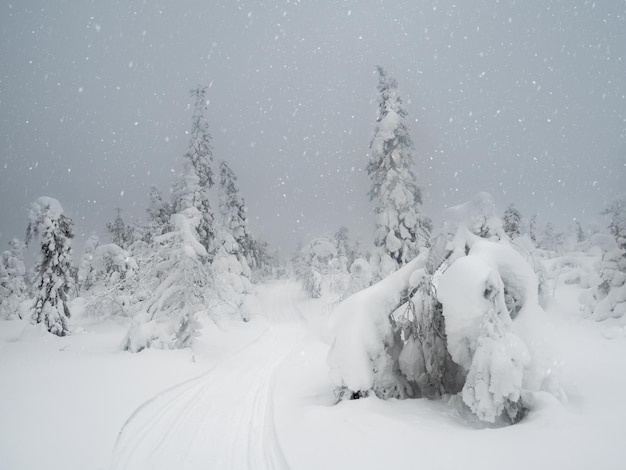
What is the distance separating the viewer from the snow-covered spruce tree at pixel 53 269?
21.8m

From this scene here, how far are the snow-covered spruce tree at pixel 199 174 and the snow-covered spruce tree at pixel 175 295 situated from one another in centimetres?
811

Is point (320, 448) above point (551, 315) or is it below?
below

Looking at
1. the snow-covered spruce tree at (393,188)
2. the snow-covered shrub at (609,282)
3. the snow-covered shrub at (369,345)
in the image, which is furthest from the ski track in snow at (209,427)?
the snow-covered shrub at (609,282)

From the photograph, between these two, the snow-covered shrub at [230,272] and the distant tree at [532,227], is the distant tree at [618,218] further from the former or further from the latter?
the distant tree at [532,227]

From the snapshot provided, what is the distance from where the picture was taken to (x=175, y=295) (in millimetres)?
16516

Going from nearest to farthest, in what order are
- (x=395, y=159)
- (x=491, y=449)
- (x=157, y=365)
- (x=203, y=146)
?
(x=491, y=449), (x=157, y=365), (x=395, y=159), (x=203, y=146)

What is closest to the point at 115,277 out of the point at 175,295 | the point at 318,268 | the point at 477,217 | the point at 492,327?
the point at 175,295

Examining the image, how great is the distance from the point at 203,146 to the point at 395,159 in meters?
15.4

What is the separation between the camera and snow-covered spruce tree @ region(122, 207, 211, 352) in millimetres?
15688

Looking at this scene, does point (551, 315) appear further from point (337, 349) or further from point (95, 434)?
point (95, 434)

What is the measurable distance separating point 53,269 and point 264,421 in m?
21.5

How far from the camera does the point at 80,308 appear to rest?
117 ft

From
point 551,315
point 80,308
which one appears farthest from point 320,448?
point 80,308

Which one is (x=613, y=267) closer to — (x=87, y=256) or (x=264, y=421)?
(x=264, y=421)
